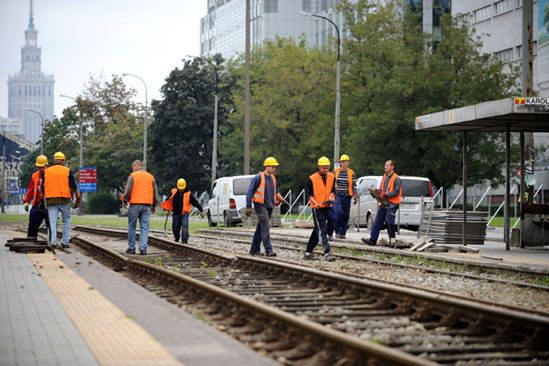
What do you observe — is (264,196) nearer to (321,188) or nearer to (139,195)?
(321,188)

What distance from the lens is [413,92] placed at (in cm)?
5544

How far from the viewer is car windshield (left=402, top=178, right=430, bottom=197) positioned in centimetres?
3369

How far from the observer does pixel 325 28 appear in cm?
12494

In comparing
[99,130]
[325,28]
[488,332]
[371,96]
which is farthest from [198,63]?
[488,332]

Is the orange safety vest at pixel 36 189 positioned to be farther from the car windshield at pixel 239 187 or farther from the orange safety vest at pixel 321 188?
the car windshield at pixel 239 187

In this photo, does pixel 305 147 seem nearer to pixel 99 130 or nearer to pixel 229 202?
pixel 229 202

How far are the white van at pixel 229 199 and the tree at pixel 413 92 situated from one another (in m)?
15.6

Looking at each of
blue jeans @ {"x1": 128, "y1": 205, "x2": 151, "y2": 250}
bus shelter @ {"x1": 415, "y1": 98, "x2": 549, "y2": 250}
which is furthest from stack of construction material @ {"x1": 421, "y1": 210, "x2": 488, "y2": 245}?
blue jeans @ {"x1": 128, "y1": 205, "x2": 151, "y2": 250}

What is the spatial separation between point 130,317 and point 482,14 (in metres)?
70.6

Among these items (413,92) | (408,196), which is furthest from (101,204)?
(408,196)

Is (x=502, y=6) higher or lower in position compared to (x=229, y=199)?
higher

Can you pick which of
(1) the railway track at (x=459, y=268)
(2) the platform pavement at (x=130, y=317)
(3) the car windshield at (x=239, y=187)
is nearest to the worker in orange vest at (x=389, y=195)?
(1) the railway track at (x=459, y=268)

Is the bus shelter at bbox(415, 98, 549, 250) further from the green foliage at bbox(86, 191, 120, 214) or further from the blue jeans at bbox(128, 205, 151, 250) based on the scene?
the green foliage at bbox(86, 191, 120, 214)

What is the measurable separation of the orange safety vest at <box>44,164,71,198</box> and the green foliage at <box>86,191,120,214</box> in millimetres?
75988
